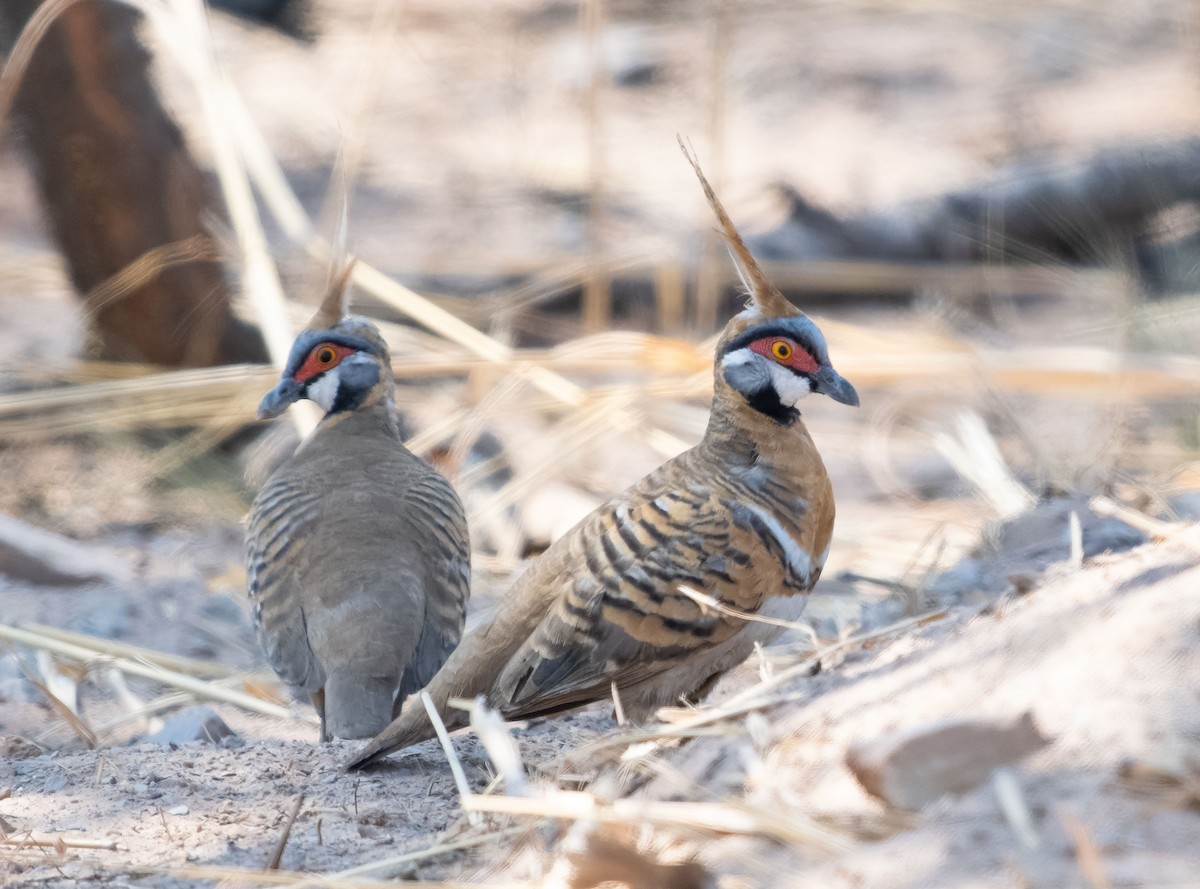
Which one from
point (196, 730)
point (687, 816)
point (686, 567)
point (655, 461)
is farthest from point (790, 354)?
point (655, 461)

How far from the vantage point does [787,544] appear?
3182mm

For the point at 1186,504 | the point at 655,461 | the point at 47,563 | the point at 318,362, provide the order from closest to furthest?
the point at 318,362 < the point at 1186,504 < the point at 47,563 < the point at 655,461

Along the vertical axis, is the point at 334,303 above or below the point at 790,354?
above

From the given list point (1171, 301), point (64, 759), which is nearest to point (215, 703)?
point (64, 759)

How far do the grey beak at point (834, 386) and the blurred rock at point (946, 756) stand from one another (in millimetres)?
1429

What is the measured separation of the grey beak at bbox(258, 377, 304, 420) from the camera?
3918mm

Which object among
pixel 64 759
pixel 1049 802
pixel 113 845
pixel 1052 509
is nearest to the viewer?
pixel 1049 802

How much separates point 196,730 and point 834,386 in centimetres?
181

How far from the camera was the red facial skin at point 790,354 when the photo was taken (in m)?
3.27

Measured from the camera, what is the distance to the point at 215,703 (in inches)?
160

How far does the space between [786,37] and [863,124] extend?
1.86 m

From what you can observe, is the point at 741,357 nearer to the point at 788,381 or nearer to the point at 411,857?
the point at 788,381

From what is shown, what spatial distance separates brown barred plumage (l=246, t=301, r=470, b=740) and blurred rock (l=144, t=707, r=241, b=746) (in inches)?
7.7

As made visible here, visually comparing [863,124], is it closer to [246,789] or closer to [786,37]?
[786,37]
